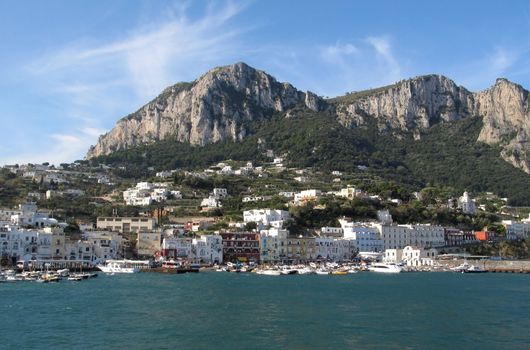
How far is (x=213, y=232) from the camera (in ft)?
328

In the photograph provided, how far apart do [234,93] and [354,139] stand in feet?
121

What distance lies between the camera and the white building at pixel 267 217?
105m

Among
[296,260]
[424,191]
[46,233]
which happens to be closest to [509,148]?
[424,191]

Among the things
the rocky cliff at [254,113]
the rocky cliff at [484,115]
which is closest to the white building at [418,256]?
the rocky cliff at [254,113]

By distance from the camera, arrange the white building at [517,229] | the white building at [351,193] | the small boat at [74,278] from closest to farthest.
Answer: the small boat at [74,278] → the white building at [517,229] → the white building at [351,193]

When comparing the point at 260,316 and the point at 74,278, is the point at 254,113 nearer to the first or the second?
the point at 74,278

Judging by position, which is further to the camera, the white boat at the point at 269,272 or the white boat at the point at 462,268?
the white boat at the point at 462,268

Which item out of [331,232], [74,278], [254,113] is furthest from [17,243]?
[254,113]

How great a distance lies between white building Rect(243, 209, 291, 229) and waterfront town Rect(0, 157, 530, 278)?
0.16 meters

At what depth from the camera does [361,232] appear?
106 m

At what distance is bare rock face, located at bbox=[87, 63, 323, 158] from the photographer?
184875 mm

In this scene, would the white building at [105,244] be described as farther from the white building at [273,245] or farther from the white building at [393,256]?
the white building at [393,256]

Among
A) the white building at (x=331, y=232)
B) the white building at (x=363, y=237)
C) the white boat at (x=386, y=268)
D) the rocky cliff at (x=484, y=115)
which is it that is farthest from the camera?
the rocky cliff at (x=484, y=115)

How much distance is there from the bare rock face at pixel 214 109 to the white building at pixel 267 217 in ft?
249
